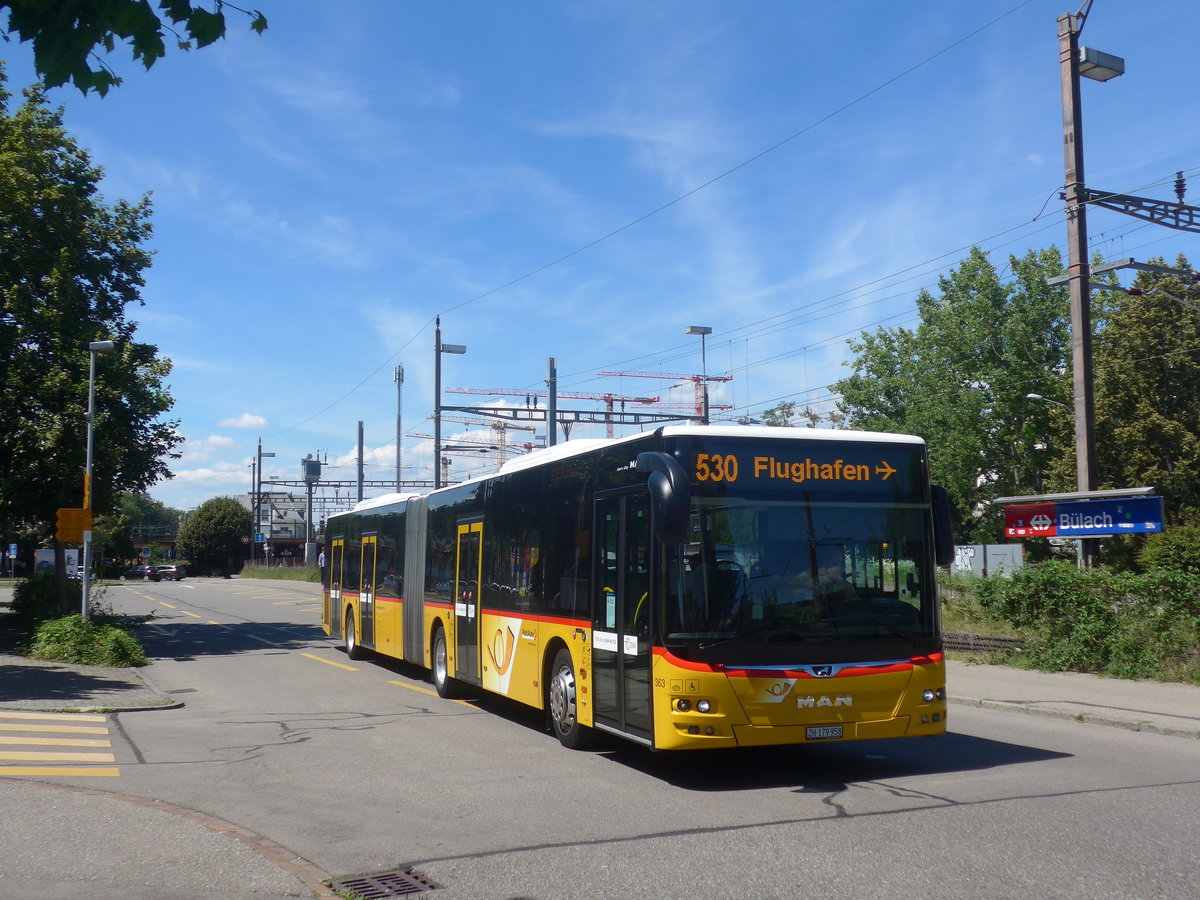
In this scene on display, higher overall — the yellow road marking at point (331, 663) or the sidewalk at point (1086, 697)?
the sidewalk at point (1086, 697)

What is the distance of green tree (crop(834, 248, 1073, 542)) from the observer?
164 ft

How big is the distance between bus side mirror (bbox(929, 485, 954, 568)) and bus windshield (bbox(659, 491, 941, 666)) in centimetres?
32

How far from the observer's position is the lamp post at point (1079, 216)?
17.8m

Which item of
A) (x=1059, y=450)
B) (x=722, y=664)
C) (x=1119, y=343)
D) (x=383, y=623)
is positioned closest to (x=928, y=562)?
(x=722, y=664)

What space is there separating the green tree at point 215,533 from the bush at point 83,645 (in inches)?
3313

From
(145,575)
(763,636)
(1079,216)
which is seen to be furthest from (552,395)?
(145,575)

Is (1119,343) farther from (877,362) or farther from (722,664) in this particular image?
(722,664)

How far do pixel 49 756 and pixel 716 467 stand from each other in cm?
693

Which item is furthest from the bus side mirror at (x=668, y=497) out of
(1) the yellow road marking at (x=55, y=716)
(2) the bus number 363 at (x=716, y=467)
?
(1) the yellow road marking at (x=55, y=716)

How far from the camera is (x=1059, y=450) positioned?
48.4 meters

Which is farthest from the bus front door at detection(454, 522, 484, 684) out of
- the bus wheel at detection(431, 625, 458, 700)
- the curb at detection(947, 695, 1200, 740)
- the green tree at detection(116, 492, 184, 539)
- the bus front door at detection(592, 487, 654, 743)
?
the green tree at detection(116, 492, 184, 539)

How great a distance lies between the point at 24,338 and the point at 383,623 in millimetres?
12248

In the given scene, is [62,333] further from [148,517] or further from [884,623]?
[148,517]

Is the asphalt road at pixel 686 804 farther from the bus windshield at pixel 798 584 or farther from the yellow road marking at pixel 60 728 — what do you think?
the bus windshield at pixel 798 584
